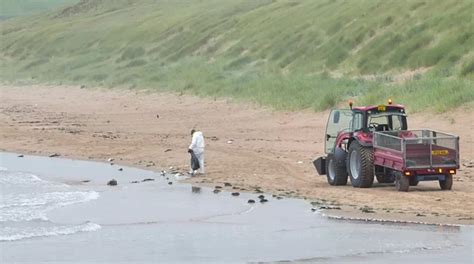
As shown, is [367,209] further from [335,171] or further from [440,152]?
[335,171]

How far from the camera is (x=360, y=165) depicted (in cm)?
2183

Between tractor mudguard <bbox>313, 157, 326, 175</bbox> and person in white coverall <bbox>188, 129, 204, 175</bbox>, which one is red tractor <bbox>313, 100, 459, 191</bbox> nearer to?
tractor mudguard <bbox>313, 157, 326, 175</bbox>

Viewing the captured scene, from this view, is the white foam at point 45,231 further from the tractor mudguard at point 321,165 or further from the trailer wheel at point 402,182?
the tractor mudguard at point 321,165

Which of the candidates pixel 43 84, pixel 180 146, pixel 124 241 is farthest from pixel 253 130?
pixel 43 84

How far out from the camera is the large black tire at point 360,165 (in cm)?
2172

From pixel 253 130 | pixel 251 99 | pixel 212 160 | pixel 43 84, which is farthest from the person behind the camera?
pixel 43 84

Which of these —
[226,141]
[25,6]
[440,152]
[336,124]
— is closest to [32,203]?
[336,124]

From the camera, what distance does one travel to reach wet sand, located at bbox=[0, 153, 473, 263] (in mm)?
15867

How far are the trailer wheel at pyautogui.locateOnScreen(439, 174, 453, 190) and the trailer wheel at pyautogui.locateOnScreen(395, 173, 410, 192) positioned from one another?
2.07 feet

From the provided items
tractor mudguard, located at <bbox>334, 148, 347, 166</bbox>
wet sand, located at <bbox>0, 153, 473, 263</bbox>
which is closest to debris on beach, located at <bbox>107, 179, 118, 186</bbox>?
wet sand, located at <bbox>0, 153, 473, 263</bbox>

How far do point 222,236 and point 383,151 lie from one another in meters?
4.92

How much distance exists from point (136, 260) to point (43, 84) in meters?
50.5

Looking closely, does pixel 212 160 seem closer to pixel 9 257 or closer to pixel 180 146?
pixel 180 146

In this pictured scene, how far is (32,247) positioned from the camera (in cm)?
1697
